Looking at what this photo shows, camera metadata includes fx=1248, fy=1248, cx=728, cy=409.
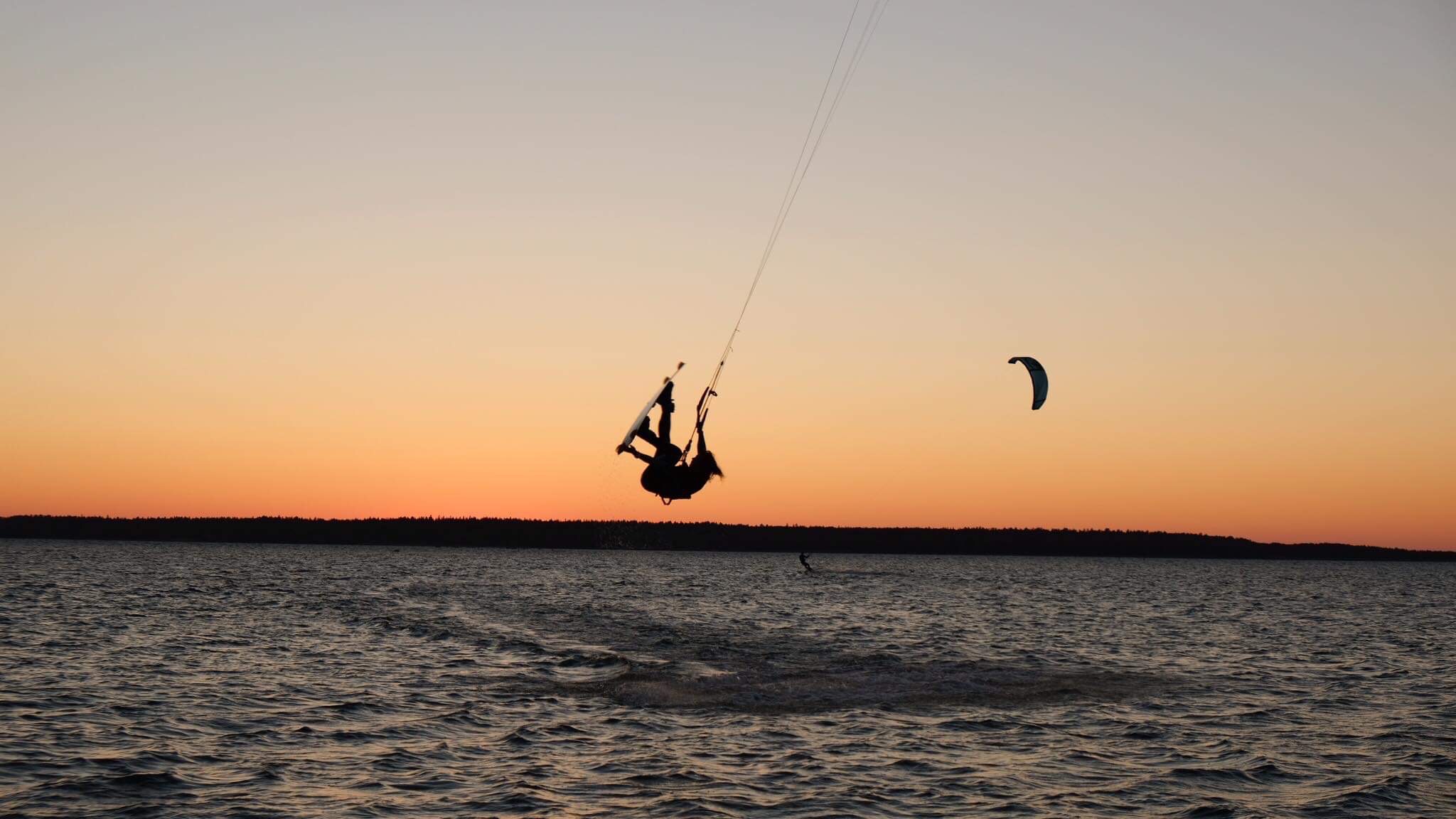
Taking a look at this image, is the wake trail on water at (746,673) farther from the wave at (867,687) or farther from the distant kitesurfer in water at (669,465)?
the distant kitesurfer in water at (669,465)

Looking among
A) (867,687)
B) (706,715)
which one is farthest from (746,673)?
(706,715)

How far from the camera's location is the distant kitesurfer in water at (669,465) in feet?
89.7

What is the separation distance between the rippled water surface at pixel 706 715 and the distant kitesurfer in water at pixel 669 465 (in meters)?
4.84

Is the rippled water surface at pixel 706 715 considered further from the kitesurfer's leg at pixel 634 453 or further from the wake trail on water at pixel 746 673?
the kitesurfer's leg at pixel 634 453

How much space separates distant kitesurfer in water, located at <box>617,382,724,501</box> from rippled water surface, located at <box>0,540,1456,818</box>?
15.9 ft

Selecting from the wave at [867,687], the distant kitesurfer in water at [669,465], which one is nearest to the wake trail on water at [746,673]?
the wave at [867,687]

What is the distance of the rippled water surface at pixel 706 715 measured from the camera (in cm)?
1925

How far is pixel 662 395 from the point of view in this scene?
27.0 meters

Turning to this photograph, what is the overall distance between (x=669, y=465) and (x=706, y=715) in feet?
17.8

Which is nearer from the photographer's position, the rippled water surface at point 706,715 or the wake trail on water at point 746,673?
the rippled water surface at point 706,715

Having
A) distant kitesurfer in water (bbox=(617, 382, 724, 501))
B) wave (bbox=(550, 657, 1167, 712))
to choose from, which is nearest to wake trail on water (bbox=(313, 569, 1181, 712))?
wave (bbox=(550, 657, 1167, 712))

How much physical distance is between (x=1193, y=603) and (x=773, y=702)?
62.1m

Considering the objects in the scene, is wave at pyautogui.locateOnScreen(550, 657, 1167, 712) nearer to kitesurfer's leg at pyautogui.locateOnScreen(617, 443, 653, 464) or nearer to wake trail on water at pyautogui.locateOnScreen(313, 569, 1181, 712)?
wake trail on water at pyautogui.locateOnScreen(313, 569, 1181, 712)

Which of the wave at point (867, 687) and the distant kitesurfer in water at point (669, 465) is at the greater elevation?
the distant kitesurfer in water at point (669, 465)
